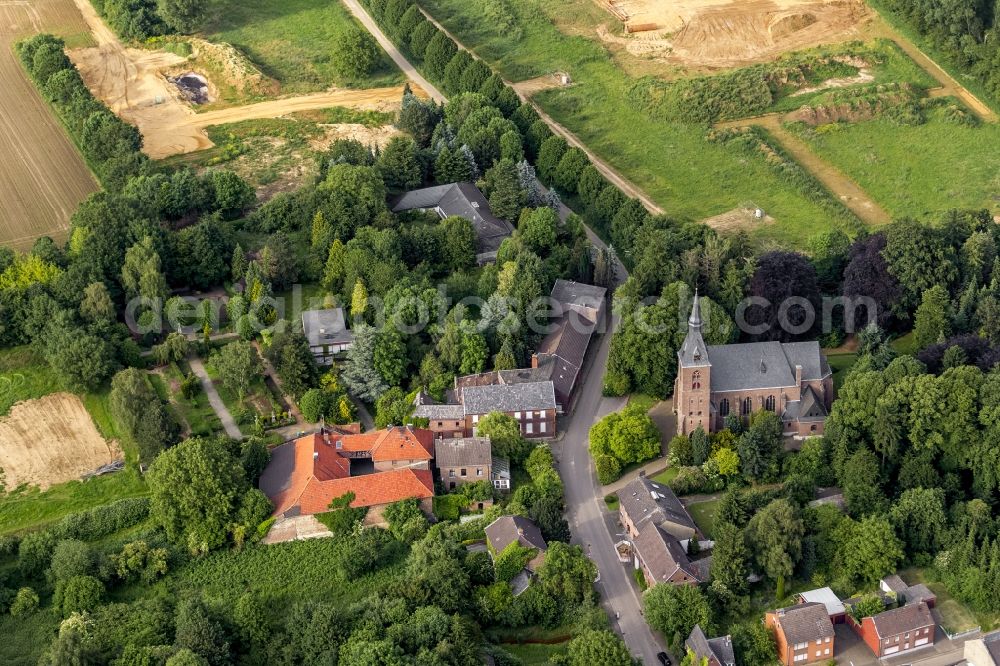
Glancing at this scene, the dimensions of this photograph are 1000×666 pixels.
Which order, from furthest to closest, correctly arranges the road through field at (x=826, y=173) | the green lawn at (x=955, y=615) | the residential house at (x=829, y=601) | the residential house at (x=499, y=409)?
the road through field at (x=826, y=173)
the residential house at (x=499, y=409)
the residential house at (x=829, y=601)
the green lawn at (x=955, y=615)

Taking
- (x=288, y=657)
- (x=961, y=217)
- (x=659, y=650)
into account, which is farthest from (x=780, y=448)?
(x=288, y=657)

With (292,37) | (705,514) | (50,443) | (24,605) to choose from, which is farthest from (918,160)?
(24,605)

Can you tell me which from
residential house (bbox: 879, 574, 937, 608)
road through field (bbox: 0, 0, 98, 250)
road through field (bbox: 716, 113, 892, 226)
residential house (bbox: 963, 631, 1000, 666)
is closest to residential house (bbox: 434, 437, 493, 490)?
residential house (bbox: 879, 574, 937, 608)

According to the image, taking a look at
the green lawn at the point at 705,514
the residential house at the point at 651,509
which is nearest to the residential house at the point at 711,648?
the residential house at the point at 651,509

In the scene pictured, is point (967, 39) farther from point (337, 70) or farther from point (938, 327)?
point (337, 70)

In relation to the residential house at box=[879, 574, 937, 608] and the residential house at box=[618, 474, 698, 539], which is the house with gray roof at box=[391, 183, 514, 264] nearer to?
the residential house at box=[618, 474, 698, 539]

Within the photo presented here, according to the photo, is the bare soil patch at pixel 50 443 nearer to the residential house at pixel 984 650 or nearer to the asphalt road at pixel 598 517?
the asphalt road at pixel 598 517
